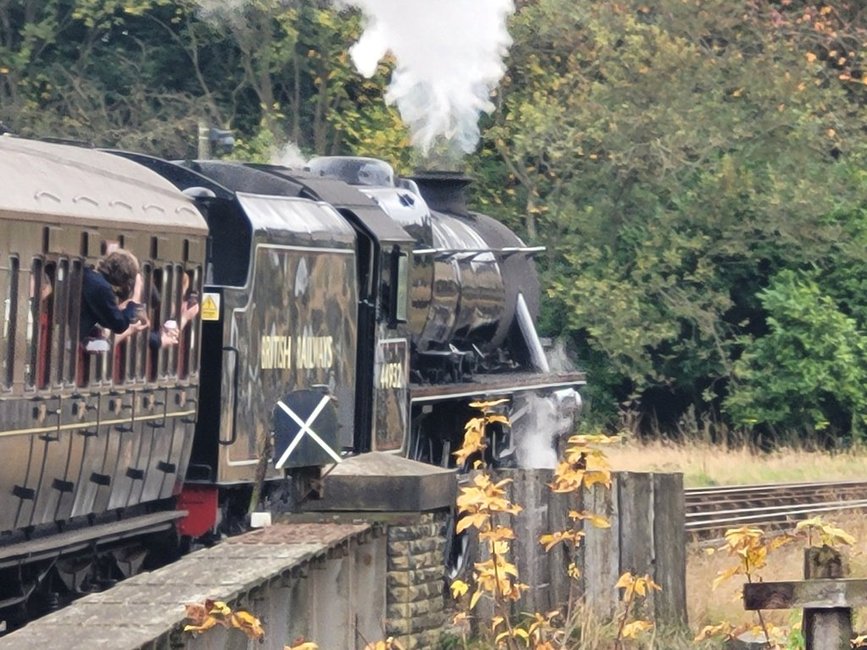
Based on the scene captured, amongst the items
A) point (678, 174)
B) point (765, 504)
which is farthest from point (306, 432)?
point (678, 174)

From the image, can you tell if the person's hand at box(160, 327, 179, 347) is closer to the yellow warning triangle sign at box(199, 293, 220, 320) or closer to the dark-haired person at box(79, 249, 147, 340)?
the dark-haired person at box(79, 249, 147, 340)

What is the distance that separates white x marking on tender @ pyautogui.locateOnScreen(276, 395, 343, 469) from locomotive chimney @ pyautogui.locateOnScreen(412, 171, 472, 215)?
9000 mm

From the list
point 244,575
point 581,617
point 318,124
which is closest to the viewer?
point 244,575

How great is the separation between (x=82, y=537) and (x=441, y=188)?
9293 mm

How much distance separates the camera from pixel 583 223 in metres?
31.9

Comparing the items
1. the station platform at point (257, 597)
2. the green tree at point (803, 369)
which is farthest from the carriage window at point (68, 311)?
the green tree at point (803, 369)

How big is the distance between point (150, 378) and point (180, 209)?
1100mm

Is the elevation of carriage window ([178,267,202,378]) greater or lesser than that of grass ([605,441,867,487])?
greater

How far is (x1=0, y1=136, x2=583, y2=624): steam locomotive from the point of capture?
9.59m

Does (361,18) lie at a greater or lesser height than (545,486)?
greater

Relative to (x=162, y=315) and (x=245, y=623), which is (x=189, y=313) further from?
(x=245, y=623)

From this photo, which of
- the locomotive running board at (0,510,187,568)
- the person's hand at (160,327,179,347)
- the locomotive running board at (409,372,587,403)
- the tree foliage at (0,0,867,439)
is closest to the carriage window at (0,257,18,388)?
the locomotive running board at (0,510,187,568)

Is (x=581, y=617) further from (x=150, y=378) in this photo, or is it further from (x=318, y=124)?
(x=318, y=124)

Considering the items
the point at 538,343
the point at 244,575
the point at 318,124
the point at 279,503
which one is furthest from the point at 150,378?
the point at 318,124
